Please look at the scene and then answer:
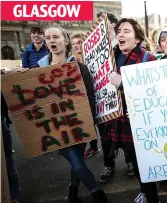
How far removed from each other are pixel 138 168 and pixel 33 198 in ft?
4.07

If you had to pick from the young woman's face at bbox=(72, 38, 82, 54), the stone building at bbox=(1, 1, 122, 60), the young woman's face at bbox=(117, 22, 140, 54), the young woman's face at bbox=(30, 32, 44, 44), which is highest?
the stone building at bbox=(1, 1, 122, 60)

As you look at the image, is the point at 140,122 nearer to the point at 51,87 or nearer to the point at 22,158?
the point at 51,87

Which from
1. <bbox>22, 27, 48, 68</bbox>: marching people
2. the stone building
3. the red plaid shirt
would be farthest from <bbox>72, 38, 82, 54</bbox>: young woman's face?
the stone building

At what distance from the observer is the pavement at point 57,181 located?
8.30 ft

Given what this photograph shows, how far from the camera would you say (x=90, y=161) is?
11.0ft

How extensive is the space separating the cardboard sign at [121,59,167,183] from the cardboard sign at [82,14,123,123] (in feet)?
0.49

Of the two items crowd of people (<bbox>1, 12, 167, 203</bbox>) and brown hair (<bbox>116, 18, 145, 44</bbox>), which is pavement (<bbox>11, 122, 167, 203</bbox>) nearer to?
crowd of people (<bbox>1, 12, 167, 203</bbox>)

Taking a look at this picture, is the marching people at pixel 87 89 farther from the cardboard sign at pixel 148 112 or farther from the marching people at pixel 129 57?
the cardboard sign at pixel 148 112

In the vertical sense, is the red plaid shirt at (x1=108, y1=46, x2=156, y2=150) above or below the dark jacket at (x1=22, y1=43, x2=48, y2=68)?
below

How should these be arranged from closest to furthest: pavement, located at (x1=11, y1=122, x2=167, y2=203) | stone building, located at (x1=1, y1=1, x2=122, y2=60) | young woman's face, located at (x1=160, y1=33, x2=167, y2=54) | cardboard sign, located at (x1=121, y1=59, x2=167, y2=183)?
cardboard sign, located at (x1=121, y1=59, x2=167, y2=183), young woman's face, located at (x1=160, y1=33, x2=167, y2=54), pavement, located at (x1=11, y1=122, x2=167, y2=203), stone building, located at (x1=1, y1=1, x2=122, y2=60)

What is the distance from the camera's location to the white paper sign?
198cm

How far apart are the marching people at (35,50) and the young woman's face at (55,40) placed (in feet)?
5.13

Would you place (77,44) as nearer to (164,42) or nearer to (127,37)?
(164,42)

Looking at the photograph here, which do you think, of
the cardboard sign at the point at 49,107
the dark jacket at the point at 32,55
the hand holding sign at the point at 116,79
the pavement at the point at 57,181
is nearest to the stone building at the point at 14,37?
the dark jacket at the point at 32,55
